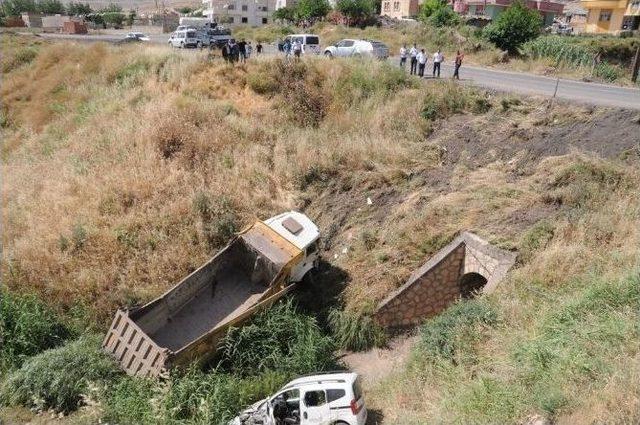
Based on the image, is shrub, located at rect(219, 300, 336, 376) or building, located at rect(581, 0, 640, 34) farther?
building, located at rect(581, 0, 640, 34)

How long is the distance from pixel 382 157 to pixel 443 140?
2439 mm

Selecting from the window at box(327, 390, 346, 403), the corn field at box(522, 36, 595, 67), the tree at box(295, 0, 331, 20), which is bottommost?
the window at box(327, 390, 346, 403)

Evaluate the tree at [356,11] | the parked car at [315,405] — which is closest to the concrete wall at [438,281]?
the parked car at [315,405]

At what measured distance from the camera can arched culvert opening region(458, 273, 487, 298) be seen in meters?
12.0

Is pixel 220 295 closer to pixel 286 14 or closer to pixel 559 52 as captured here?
pixel 559 52

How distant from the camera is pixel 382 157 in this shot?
1565cm

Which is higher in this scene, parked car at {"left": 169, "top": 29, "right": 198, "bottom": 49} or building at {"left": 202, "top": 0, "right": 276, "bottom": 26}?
building at {"left": 202, "top": 0, "right": 276, "bottom": 26}

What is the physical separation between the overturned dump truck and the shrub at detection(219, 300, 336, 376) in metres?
0.27

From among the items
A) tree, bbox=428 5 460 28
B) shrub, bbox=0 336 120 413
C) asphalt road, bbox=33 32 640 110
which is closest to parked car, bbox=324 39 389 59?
asphalt road, bbox=33 32 640 110

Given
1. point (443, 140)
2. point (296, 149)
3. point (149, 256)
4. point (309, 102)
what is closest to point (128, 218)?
point (149, 256)

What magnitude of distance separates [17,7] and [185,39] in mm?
77328

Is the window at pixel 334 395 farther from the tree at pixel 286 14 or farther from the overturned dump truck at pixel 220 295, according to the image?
the tree at pixel 286 14

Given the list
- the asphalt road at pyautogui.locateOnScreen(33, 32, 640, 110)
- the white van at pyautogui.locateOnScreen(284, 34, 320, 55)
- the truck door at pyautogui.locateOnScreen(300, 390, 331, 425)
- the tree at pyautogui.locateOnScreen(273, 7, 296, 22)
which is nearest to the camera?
the truck door at pyautogui.locateOnScreen(300, 390, 331, 425)

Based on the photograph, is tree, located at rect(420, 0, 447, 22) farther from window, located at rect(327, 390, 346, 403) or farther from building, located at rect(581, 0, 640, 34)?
window, located at rect(327, 390, 346, 403)
